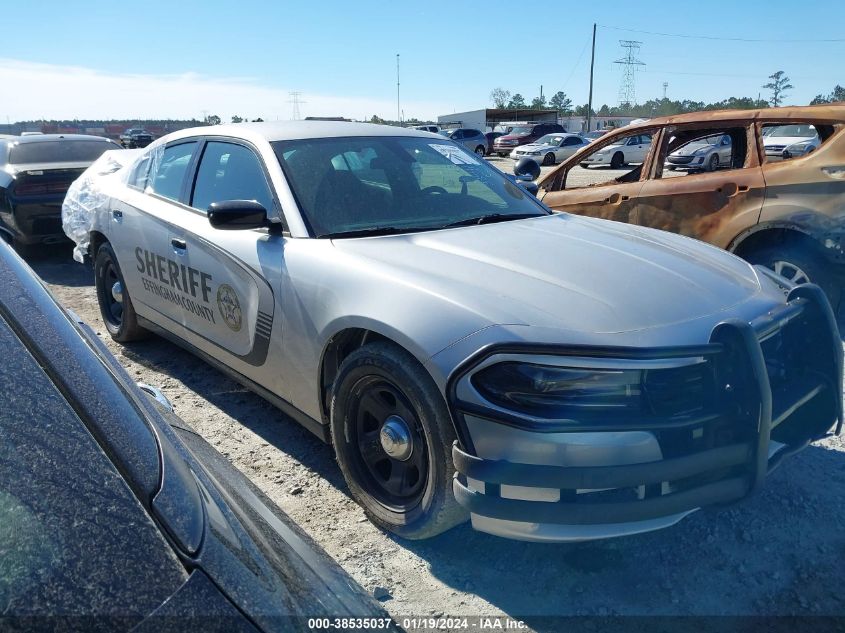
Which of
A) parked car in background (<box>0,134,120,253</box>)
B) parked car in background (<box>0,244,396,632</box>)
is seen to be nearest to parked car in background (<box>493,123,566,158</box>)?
parked car in background (<box>0,134,120,253</box>)

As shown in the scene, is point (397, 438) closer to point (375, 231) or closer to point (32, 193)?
point (375, 231)

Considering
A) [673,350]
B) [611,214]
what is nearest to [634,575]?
[673,350]

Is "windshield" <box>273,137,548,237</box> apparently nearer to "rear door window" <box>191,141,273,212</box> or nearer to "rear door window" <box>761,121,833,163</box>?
"rear door window" <box>191,141,273,212</box>

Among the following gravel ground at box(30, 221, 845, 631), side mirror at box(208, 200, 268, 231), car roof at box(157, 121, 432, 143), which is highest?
car roof at box(157, 121, 432, 143)

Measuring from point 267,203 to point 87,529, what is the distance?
8.36 feet

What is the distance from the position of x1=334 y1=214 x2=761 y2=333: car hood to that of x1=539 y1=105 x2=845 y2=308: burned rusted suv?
2.20m

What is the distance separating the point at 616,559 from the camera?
8.46 feet

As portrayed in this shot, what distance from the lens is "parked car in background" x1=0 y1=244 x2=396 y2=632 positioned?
32.8 inches

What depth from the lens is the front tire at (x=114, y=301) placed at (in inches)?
183

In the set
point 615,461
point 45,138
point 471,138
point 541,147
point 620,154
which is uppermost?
point 45,138

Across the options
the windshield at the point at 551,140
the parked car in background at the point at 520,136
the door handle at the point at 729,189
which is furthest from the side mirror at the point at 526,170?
the parked car in background at the point at 520,136

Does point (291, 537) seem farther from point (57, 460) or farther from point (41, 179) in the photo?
point (41, 179)

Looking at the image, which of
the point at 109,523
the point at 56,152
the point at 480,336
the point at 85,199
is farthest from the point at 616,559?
the point at 56,152

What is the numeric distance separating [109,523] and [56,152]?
8.91 metres
